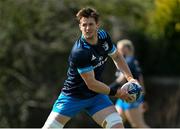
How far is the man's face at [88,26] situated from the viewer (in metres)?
7.21

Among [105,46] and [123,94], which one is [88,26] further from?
[123,94]

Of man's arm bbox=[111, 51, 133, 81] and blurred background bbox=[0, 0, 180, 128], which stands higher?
man's arm bbox=[111, 51, 133, 81]

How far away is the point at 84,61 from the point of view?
7.29 metres

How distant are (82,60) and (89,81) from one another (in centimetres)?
24

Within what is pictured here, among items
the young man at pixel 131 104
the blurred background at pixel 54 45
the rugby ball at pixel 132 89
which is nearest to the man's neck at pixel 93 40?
the rugby ball at pixel 132 89

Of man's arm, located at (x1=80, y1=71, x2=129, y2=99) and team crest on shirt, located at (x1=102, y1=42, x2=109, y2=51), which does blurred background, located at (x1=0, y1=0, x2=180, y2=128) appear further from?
man's arm, located at (x1=80, y1=71, x2=129, y2=99)

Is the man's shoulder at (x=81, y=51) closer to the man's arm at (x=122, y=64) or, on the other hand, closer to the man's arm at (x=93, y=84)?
the man's arm at (x=93, y=84)

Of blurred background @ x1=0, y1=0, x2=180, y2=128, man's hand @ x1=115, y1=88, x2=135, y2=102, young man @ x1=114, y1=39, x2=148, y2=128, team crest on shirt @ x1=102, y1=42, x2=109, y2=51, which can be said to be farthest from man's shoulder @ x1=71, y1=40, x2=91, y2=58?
blurred background @ x1=0, y1=0, x2=180, y2=128

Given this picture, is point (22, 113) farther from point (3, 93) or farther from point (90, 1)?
point (90, 1)

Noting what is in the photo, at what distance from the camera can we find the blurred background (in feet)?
43.7

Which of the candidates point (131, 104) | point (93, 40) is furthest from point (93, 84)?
point (131, 104)

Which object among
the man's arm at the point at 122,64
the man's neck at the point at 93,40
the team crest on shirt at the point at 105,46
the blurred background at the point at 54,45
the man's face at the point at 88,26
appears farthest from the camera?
the blurred background at the point at 54,45

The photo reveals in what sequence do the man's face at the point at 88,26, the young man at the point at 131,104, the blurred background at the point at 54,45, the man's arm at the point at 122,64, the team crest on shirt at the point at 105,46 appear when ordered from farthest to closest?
the blurred background at the point at 54,45 < the young man at the point at 131,104 < the man's arm at the point at 122,64 < the team crest on shirt at the point at 105,46 < the man's face at the point at 88,26

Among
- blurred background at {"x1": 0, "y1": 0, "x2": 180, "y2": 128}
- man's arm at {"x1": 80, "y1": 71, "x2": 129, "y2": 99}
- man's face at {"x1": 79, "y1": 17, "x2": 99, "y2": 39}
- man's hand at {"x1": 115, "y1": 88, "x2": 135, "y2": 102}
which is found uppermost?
man's face at {"x1": 79, "y1": 17, "x2": 99, "y2": 39}
